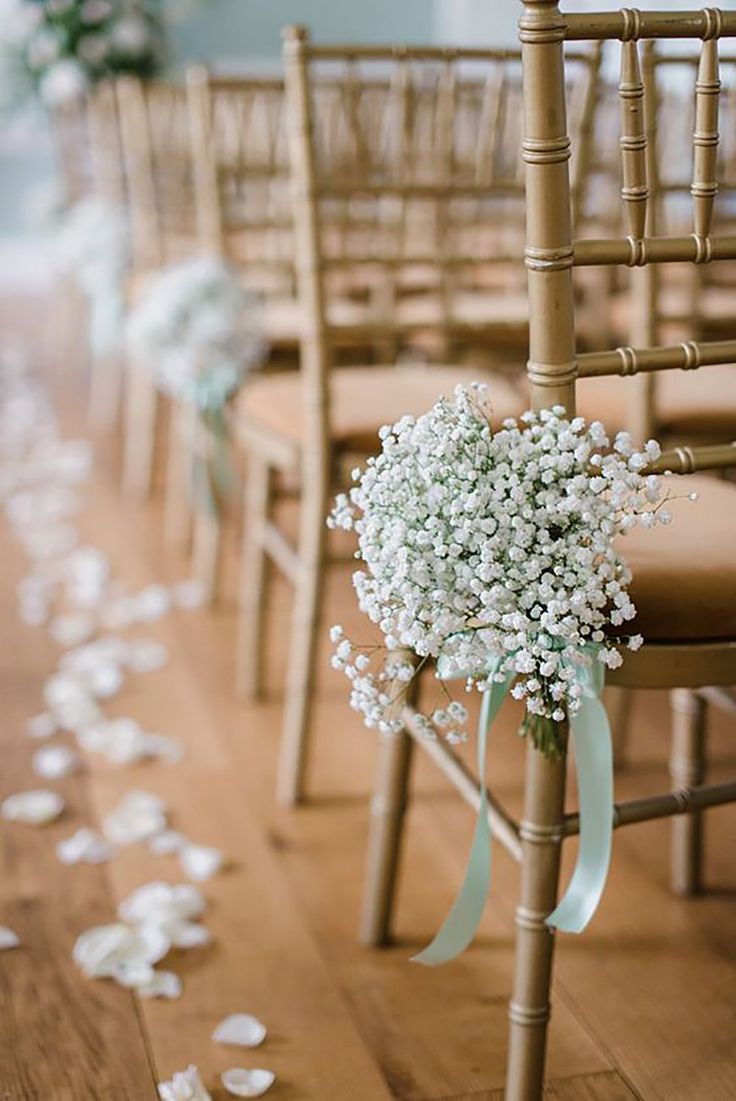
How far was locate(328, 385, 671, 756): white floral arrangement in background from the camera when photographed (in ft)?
3.05

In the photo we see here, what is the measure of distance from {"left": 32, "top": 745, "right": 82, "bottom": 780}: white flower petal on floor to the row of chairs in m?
0.31

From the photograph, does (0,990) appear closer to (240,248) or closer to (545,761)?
(545,761)

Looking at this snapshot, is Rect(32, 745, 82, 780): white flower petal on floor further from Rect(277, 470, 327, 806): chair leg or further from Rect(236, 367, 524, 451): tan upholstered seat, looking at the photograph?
Rect(236, 367, 524, 451): tan upholstered seat

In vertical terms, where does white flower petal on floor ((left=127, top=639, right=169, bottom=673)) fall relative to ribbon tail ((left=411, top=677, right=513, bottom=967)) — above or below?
below

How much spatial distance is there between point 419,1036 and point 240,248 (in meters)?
2.52

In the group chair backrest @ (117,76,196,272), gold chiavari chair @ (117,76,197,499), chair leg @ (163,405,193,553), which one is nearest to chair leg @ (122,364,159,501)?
gold chiavari chair @ (117,76,197,499)

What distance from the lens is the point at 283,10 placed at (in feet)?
21.6

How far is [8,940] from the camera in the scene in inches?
57.7

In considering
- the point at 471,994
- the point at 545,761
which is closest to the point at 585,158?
the point at 545,761

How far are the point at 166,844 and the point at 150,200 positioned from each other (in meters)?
1.68

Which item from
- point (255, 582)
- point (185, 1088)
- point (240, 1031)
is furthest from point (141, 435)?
point (185, 1088)

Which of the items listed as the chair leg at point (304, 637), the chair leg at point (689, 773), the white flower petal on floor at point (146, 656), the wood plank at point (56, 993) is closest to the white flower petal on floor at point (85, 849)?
the wood plank at point (56, 993)

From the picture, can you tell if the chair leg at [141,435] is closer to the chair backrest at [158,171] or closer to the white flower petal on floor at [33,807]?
the chair backrest at [158,171]

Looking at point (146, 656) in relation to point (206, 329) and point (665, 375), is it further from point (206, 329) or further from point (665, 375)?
point (665, 375)
